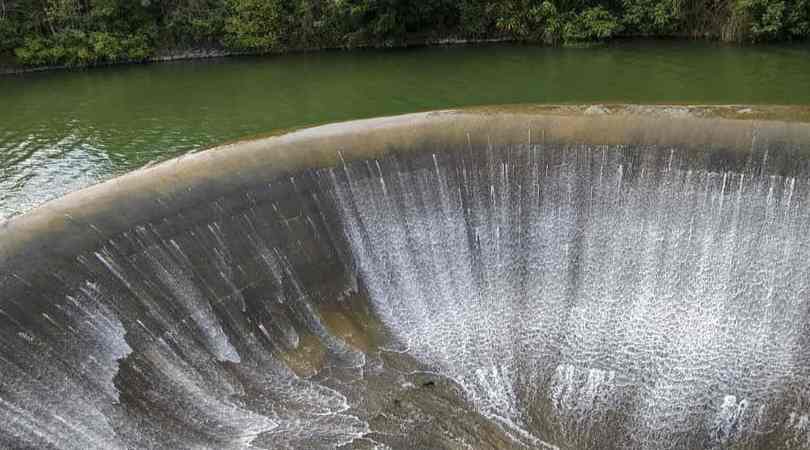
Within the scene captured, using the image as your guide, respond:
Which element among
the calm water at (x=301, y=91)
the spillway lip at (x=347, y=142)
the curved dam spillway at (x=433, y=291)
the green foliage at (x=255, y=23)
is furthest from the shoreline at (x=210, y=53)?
the curved dam spillway at (x=433, y=291)

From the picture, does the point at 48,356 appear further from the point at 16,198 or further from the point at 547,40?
the point at 547,40

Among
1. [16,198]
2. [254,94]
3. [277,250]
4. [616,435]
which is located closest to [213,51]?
[254,94]

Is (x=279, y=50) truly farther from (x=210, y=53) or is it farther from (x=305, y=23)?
(x=210, y=53)

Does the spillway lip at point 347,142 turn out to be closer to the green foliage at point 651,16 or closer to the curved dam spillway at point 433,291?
the curved dam spillway at point 433,291

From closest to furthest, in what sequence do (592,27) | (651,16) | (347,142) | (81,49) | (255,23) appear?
(347,142)
(651,16)
(592,27)
(81,49)
(255,23)

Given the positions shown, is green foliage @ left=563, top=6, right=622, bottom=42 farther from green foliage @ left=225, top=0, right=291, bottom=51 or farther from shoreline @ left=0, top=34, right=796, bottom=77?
green foliage @ left=225, top=0, right=291, bottom=51

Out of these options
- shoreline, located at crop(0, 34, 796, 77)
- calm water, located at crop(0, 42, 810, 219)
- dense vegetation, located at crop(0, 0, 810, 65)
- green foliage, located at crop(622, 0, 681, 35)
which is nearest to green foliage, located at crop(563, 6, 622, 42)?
dense vegetation, located at crop(0, 0, 810, 65)

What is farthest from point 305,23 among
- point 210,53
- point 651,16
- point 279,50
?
point 651,16
